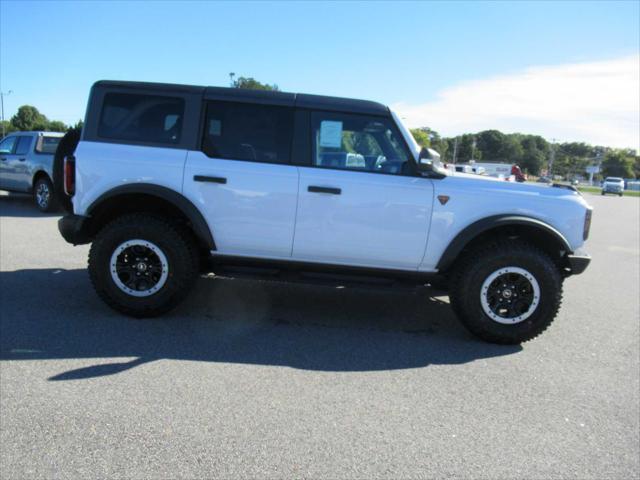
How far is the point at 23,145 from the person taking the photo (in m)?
11.8

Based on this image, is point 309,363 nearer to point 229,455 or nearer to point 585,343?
point 229,455

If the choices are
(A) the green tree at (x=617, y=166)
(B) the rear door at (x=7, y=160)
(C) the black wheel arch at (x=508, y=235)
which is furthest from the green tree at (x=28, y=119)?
(A) the green tree at (x=617, y=166)

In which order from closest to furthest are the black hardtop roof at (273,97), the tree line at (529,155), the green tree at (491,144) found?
the black hardtop roof at (273,97) < the tree line at (529,155) < the green tree at (491,144)

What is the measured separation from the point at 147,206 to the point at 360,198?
1.99 m

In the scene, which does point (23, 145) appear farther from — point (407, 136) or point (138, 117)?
point (407, 136)

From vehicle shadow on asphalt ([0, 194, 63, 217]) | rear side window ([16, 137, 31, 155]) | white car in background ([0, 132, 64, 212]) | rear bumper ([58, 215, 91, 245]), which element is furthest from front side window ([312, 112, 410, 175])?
rear side window ([16, 137, 31, 155])

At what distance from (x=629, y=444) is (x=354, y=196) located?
2.54 m

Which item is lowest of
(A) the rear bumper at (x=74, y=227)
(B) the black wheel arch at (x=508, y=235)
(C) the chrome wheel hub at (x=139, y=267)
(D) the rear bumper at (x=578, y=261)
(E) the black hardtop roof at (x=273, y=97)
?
(C) the chrome wheel hub at (x=139, y=267)

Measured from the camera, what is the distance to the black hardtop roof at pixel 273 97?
13.8ft

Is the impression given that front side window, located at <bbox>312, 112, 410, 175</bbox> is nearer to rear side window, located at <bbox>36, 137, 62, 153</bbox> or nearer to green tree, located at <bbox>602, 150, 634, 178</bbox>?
rear side window, located at <bbox>36, 137, 62, 153</bbox>

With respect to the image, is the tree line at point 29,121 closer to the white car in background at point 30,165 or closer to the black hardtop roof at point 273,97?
the white car in background at point 30,165

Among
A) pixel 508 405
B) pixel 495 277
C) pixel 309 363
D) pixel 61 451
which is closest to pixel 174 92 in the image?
pixel 309 363

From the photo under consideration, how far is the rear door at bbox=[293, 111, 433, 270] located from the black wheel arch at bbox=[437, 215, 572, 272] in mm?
264

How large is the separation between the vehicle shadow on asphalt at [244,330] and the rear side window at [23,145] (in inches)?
299
